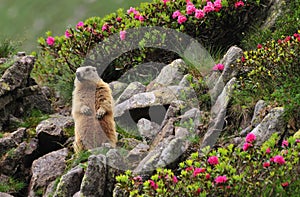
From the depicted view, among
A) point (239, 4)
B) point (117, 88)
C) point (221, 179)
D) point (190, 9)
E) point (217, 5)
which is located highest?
point (190, 9)

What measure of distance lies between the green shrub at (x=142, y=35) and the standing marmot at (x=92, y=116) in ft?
8.34

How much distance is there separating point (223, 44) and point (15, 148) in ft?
16.1

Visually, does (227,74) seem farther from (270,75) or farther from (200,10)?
(200,10)

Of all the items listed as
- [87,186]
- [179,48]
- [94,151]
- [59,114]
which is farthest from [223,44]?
[87,186]

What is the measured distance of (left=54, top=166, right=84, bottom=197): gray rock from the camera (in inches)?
395

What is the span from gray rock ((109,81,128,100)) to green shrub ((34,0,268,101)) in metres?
0.48

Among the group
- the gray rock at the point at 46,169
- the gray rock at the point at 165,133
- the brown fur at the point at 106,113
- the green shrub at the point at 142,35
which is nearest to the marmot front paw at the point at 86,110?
the brown fur at the point at 106,113

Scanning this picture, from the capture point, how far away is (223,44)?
1462 cm

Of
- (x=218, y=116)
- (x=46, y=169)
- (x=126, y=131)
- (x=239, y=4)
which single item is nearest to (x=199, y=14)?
(x=239, y=4)

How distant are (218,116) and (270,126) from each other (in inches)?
54.1

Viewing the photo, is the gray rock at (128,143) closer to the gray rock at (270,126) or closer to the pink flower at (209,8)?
the gray rock at (270,126)

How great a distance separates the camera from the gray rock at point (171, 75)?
12797mm

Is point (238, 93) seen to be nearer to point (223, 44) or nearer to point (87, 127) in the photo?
point (87, 127)

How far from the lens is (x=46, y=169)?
1152cm
